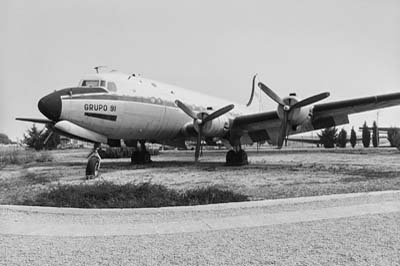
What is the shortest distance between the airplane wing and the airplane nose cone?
8418 millimetres

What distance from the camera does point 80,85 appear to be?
13.4m

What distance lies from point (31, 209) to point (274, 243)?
13.0 ft

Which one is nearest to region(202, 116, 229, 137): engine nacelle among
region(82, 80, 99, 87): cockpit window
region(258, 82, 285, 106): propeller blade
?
region(258, 82, 285, 106): propeller blade

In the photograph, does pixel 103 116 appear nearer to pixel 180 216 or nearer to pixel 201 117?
pixel 201 117

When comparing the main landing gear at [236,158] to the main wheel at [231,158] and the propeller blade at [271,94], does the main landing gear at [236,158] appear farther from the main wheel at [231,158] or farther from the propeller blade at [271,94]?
the propeller blade at [271,94]

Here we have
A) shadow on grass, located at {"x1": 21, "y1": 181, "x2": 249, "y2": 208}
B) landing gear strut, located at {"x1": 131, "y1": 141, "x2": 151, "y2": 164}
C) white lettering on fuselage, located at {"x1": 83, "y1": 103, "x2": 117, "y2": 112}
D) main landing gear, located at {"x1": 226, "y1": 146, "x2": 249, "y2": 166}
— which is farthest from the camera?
landing gear strut, located at {"x1": 131, "y1": 141, "x2": 151, "y2": 164}

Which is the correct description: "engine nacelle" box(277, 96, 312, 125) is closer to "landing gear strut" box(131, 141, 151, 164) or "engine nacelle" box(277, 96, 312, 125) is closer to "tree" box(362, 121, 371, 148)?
Result: "landing gear strut" box(131, 141, 151, 164)

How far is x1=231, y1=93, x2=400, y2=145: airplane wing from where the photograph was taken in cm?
1426

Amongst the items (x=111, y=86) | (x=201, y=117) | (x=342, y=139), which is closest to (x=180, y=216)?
(x=111, y=86)

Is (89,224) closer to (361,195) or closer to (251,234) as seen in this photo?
(251,234)

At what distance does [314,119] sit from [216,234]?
41.3 feet

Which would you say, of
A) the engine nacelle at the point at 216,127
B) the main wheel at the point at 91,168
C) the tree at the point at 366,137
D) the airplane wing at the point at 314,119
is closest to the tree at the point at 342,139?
the tree at the point at 366,137

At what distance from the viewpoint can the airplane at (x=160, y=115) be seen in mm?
12008

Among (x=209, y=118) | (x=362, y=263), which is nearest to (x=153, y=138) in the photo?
(x=209, y=118)
